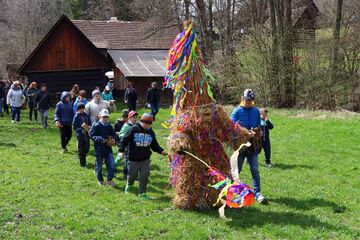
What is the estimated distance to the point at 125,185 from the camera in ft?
30.6

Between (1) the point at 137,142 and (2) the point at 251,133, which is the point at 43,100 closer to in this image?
(1) the point at 137,142

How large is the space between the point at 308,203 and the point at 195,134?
2506 mm

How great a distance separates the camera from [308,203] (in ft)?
26.3

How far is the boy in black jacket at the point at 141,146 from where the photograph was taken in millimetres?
8000

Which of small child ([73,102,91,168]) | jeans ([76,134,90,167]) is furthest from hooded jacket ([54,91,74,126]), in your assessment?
jeans ([76,134,90,167])

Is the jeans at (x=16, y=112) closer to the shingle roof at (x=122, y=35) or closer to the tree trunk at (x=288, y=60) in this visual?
the tree trunk at (x=288, y=60)

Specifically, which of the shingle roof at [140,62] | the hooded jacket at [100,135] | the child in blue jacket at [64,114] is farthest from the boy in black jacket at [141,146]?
the shingle roof at [140,62]

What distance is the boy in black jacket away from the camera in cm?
800

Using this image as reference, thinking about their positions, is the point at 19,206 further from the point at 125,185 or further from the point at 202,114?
the point at 202,114

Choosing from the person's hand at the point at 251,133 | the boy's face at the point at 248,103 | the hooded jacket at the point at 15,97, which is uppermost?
the boy's face at the point at 248,103

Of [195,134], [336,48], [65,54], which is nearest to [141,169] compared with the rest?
[195,134]

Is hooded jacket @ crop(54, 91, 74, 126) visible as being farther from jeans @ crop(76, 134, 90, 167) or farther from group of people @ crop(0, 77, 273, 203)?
jeans @ crop(76, 134, 90, 167)

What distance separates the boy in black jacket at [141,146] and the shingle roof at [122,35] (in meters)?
26.8

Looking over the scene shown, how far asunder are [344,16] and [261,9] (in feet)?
21.2
